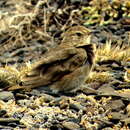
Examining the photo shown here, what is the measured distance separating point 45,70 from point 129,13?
4910 mm

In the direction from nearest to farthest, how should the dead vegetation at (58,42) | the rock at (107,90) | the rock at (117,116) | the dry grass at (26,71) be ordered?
the rock at (117,116) → the dead vegetation at (58,42) → the rock at (107,90) → the dry grass at (26,71)

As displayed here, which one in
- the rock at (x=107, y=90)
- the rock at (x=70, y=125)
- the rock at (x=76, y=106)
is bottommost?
the rock at (x=70, y=125)

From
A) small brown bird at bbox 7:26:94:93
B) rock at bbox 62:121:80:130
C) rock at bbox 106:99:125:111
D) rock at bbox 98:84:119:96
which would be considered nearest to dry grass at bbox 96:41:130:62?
rock at bbox 98:84:119:96

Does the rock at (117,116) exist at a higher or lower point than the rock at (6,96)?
lower

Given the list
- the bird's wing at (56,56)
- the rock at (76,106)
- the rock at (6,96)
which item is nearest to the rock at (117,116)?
the rock at (76,106)

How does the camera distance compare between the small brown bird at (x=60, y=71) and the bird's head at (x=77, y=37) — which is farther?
the bird's head at (x=77, y=37)

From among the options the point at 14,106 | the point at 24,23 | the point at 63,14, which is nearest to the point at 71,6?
the point at 63,14

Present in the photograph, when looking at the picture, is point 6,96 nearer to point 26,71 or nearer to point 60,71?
point 60,71

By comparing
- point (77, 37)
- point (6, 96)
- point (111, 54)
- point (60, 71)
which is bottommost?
point (6, 96)

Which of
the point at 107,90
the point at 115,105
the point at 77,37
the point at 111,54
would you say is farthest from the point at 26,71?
the point at 111,54

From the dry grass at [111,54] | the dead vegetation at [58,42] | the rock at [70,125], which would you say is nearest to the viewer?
the rock at [70,125]

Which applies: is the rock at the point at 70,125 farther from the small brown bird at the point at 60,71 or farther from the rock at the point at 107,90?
the rock at the point at 107,90

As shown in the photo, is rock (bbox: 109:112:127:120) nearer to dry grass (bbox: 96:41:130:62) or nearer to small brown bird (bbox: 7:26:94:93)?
small brown bird (bbox: 7:26:94:93)

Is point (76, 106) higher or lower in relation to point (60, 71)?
lower
